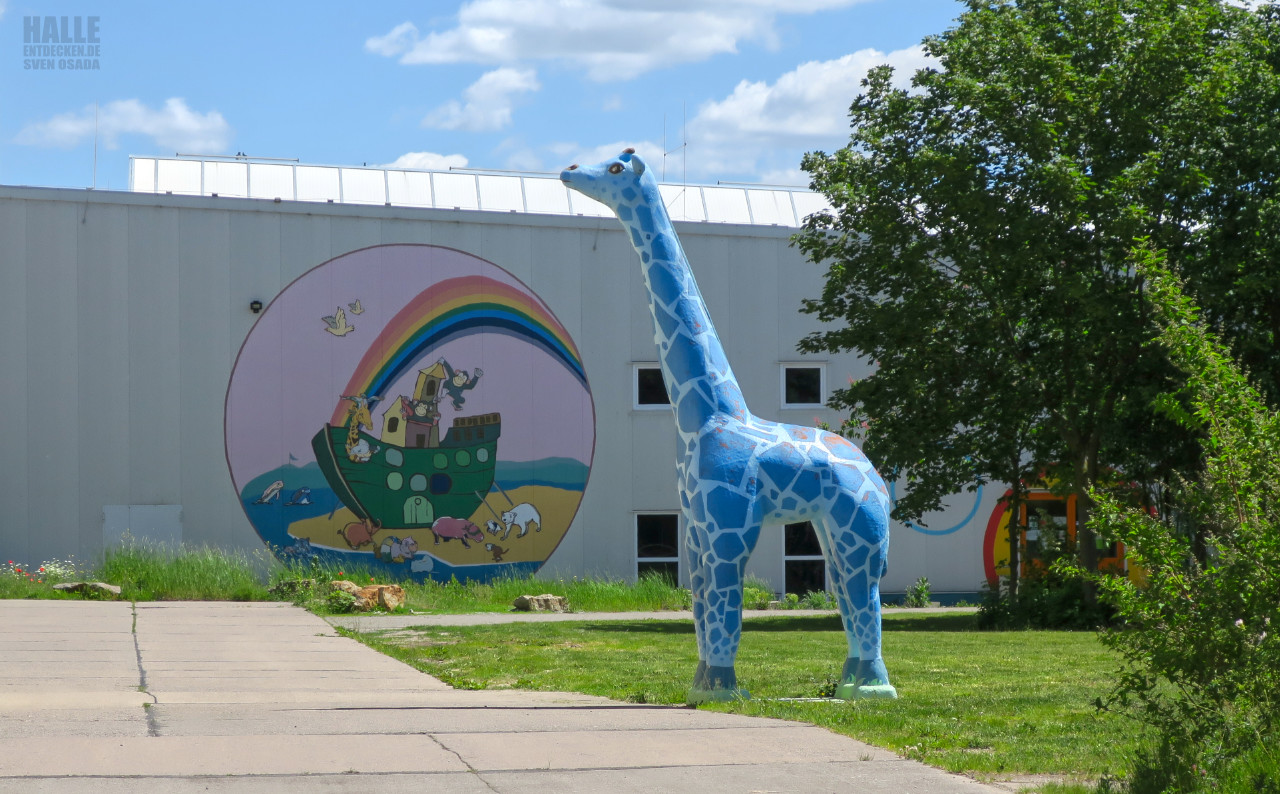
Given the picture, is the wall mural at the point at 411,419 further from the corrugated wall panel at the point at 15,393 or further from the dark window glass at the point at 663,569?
the corrugated wall panel at the point at 15,393

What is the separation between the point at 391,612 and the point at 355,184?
1193 cm

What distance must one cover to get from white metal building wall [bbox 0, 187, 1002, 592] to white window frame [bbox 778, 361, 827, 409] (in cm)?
247

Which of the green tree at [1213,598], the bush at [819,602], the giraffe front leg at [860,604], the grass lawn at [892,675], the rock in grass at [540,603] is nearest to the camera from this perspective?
the green tree at [1213,598]

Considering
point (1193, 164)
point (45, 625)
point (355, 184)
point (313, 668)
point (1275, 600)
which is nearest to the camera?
point (1275, 600)

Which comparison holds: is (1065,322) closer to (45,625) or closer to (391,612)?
(391,612)

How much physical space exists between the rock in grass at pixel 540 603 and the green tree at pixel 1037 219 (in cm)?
529

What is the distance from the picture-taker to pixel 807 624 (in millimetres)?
18609

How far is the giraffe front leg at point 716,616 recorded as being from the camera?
30.2 feet

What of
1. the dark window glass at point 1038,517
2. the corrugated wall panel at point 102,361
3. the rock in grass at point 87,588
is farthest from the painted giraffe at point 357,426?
the dark window glass at point 1038,517

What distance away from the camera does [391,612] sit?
18234 mm

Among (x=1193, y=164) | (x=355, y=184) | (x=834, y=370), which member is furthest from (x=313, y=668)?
(x=355, y=184)

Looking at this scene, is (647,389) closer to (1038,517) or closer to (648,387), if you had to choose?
(648,387)

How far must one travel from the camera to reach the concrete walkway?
6.32m

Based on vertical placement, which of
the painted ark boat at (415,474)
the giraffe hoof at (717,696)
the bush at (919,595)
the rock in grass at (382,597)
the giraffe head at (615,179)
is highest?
the giraffe head at (615,179)
